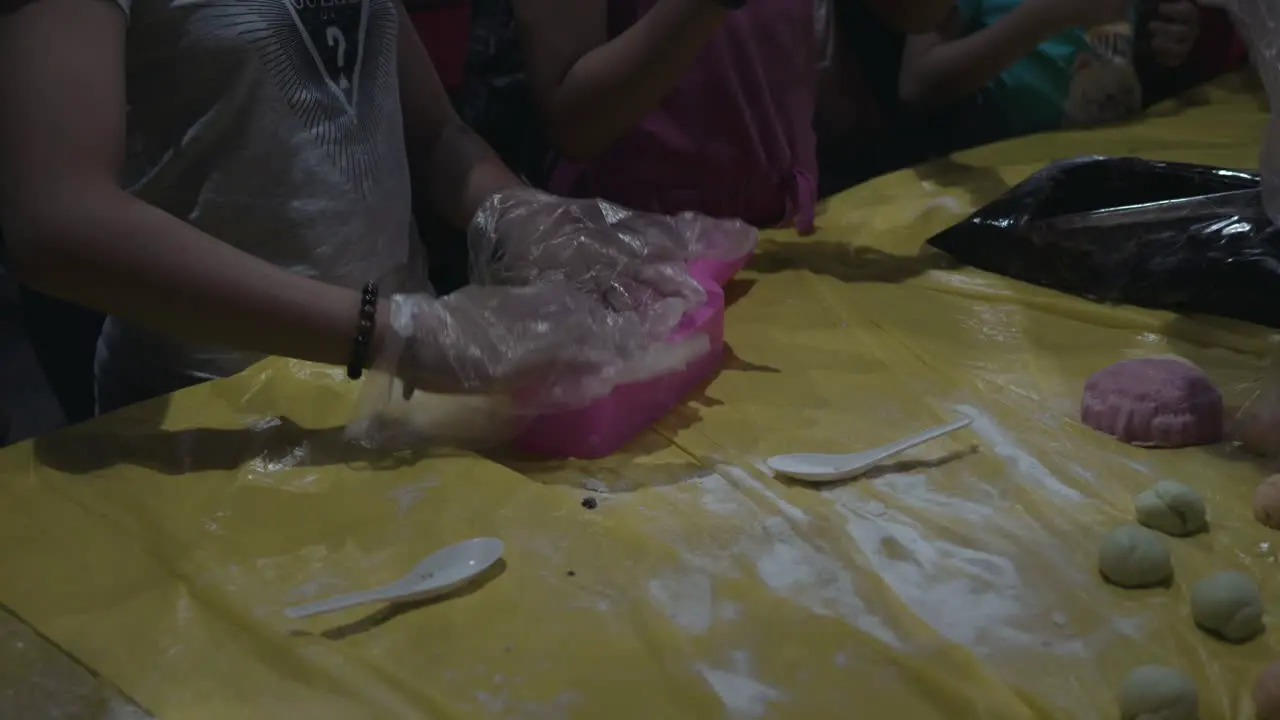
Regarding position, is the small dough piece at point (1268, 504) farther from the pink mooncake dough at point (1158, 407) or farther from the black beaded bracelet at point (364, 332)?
the black beaded bracelet at point (364, 332)

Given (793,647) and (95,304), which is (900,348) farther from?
(95,304)

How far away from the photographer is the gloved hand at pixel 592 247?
3.30 feet

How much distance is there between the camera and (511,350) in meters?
0.88

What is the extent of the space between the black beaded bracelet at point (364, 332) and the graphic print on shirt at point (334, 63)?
226 millimetres

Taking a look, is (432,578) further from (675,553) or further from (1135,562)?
(1135,562)

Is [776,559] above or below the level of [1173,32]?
below

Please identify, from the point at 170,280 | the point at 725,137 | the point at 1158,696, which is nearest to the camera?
the point at 1158,696

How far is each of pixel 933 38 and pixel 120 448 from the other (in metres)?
1.44

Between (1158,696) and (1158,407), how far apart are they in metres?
0.38

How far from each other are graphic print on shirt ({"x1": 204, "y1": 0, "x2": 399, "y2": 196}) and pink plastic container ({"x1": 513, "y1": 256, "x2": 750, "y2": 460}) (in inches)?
13.8

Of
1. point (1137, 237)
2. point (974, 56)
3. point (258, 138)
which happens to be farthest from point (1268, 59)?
point (974, 56)

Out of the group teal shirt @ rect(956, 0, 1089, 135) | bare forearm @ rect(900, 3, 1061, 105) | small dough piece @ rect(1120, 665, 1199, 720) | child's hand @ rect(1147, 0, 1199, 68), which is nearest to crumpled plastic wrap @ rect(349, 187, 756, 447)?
small dough piece @ rect(1120, 665, 1199, 720)

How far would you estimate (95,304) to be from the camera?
854mm

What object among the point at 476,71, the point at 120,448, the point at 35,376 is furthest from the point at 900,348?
A: the point at 35,376
